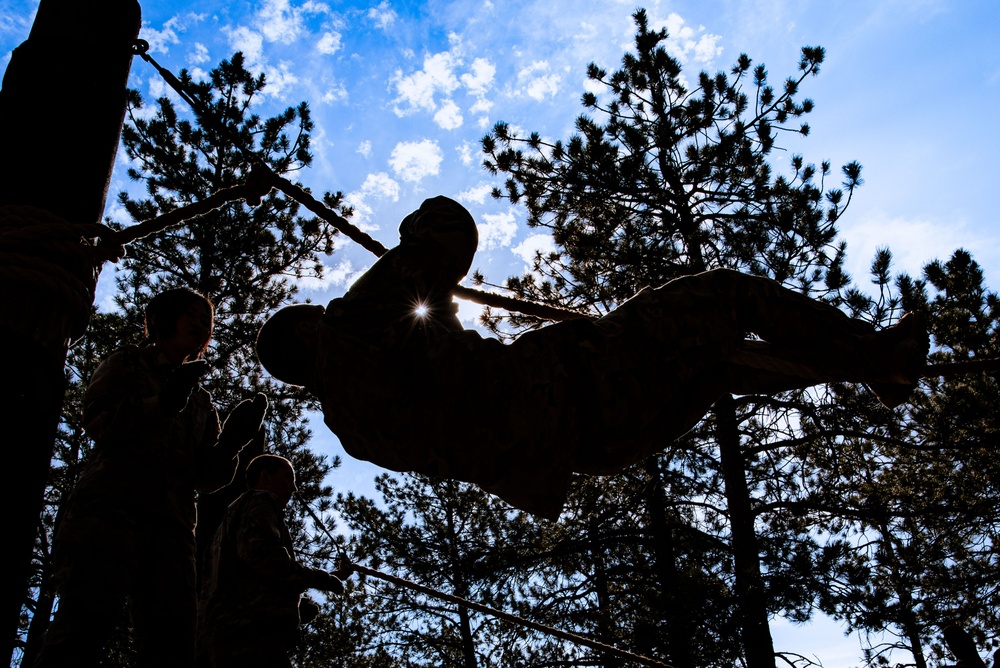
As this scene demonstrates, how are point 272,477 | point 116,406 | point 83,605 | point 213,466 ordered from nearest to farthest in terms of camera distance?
point 83,605 < point 116,406 < point 213,466 < point 272,477

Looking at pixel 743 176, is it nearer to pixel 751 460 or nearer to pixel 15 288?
pixel 751 460

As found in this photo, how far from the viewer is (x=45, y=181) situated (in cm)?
184

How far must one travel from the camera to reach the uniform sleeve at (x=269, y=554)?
10.1 feet

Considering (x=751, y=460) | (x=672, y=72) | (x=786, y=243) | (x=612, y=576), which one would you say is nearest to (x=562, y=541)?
(x=612, y=576)

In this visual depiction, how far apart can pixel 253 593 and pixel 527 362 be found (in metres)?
1.62

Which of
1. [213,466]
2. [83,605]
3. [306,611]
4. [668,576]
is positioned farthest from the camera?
[668,576]

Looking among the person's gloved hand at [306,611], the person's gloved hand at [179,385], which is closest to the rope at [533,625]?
the person's gloved hand at [306,611]

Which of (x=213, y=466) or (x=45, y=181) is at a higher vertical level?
(x=45, y=181)

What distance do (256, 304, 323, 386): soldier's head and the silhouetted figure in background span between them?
3.16 ft

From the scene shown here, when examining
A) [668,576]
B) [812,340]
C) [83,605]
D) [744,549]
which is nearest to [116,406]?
[83,605]

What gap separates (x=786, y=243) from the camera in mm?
8469

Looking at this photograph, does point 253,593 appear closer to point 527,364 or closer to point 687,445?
point 527,364

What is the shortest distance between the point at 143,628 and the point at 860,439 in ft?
25.4

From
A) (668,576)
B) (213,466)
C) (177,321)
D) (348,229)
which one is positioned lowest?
(213,466)
